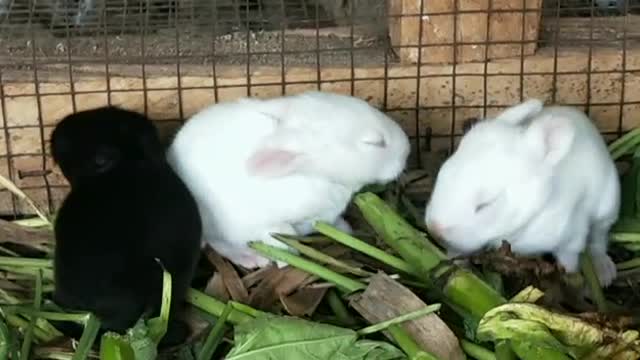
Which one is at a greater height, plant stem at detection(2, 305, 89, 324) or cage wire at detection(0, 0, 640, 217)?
cage wire at detection(0, 0, 640, 217)

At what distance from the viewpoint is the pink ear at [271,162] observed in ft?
7.30

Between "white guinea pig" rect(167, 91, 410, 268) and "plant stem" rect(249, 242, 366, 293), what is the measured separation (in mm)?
54

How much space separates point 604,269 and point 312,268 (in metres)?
0.54

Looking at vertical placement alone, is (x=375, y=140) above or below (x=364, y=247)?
above

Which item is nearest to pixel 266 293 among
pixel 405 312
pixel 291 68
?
pixel 405 312

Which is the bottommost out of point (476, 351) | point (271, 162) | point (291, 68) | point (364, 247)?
point (476, 351)

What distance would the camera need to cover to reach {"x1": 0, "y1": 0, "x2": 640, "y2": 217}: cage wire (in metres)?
2.51

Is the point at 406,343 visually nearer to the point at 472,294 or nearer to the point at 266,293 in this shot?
the point at 472,294

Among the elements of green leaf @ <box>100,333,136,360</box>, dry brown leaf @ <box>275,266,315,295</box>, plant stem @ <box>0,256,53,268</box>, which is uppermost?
green leaf @ <box>100,333,136,360</box>

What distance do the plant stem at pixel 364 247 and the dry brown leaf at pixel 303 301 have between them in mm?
90

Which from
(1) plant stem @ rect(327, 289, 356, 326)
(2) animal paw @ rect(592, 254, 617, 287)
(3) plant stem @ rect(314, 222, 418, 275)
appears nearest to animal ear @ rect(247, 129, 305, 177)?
(3) plant stem @ rect(314, 222, 418, 275)

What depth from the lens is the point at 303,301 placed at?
219 centimetres

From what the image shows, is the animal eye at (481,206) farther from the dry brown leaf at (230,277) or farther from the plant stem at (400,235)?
the dry brown leaf at (230,277)

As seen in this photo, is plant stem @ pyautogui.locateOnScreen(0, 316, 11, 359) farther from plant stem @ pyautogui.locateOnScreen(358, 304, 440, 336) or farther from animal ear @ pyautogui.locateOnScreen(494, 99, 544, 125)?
animal ear @ pyautogui.locateOnScreen(494, 99, 544, 125)
